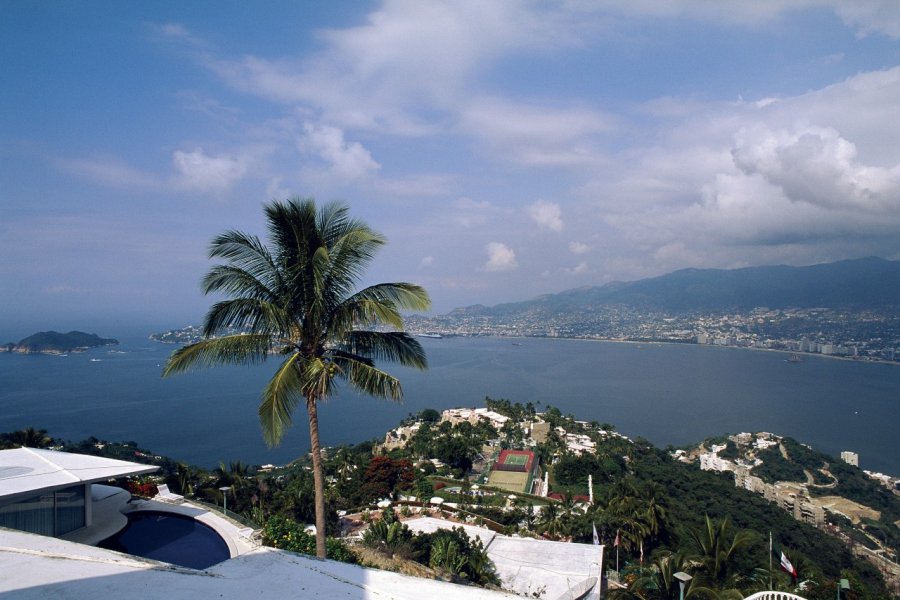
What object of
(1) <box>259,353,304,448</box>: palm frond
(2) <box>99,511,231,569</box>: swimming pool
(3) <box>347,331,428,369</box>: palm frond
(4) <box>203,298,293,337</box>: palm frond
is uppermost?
(4) <box>203,298,293,337</box>: palm frond

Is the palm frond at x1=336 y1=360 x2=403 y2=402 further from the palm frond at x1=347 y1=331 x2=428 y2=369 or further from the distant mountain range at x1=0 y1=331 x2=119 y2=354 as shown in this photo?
the distant mountain range at x1=0 y1=331 x2=119 y2=354

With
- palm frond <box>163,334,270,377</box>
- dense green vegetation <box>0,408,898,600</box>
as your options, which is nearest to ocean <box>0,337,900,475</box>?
dense green vegetation <box>0,408,898,600</box>

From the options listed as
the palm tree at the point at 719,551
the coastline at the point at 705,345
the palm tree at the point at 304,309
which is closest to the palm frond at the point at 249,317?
the palm tree at the point at 304,309

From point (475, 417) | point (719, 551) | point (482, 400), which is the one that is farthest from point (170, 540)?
point (482, 400)

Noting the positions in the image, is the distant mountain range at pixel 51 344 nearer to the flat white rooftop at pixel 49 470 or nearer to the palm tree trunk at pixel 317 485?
the flat white rooftop at pixel 49 470

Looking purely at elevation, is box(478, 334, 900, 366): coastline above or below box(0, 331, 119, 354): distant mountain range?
below

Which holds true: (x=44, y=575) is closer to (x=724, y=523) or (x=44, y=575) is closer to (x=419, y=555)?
(x=419, y=555)

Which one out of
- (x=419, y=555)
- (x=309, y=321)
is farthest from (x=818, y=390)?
(x=309, y=321)
